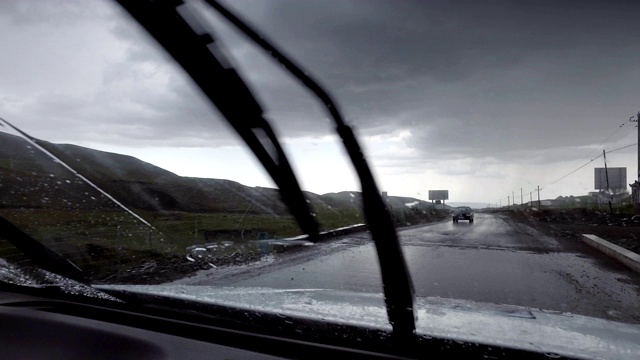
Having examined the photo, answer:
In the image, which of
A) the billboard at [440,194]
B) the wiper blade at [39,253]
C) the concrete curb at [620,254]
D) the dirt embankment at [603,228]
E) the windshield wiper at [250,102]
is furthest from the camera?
the dirt embankment at [603,228]

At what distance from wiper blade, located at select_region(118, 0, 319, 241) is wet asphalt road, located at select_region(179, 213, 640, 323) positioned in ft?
7.57

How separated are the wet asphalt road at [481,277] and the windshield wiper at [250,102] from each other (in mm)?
2141

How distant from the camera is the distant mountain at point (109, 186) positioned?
134 inches

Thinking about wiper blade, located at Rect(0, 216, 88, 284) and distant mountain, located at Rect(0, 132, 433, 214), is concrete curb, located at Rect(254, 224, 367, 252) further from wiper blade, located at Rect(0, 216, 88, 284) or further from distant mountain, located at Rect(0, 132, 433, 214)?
wiper blade, located at Rect(0, 216, 88, 284)

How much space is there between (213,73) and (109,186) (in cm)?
250

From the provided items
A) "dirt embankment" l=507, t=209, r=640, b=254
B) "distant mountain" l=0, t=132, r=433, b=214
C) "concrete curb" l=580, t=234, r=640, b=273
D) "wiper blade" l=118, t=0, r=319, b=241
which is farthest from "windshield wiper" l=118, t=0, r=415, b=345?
"dirt embankment" l=507, t=209, r=640, b=254

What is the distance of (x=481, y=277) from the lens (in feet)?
28.1

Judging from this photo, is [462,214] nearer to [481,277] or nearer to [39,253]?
[481,277]

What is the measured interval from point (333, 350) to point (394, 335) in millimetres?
268

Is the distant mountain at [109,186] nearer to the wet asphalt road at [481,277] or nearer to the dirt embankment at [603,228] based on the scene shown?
the wet asphalt road at [481,277]

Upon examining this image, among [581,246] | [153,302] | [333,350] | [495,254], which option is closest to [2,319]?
[153,302]

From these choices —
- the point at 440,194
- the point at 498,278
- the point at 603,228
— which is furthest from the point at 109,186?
the point at 603,228

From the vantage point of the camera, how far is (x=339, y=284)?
288 inches

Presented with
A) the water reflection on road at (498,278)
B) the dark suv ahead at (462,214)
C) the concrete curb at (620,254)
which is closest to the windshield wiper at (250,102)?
the water reflection on road at (498,278)
